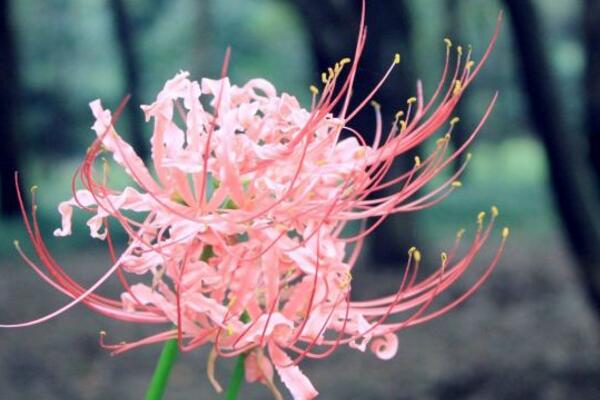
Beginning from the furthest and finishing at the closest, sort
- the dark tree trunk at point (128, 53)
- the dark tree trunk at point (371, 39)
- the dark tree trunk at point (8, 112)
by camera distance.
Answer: the dark tree trunk at point (128, 53), the dark tree trunk at point (8, 112), the dark tree trunk at point (371, 39)

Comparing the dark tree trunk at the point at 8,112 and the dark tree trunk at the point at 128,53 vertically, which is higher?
the dark tree trunk at the point at 128,53

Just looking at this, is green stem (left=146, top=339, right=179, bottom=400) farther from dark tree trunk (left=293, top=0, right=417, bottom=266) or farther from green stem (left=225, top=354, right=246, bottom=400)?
dark tree trunk (left=293, top=0, right=417, bottom=266)

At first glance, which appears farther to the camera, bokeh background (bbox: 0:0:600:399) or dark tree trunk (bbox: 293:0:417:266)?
Result: dark tree trunk (bbox: 293:0:417:266)

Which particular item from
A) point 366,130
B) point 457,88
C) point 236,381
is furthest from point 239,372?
point 366,130

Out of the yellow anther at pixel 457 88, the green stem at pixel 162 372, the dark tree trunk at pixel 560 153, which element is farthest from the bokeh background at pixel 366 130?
the green stem at pixel 162 372

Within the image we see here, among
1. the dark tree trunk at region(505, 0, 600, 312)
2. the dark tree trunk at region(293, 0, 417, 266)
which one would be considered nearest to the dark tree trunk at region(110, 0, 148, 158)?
the dark tree trunk at region(293, 0, 417, 266)

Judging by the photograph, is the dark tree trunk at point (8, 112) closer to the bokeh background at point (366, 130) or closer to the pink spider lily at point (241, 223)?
the bokeh background at point (366, 130)

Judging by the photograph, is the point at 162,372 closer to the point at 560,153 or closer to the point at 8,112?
the point at 560,153

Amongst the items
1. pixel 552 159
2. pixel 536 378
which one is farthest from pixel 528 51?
pixel 536 378
